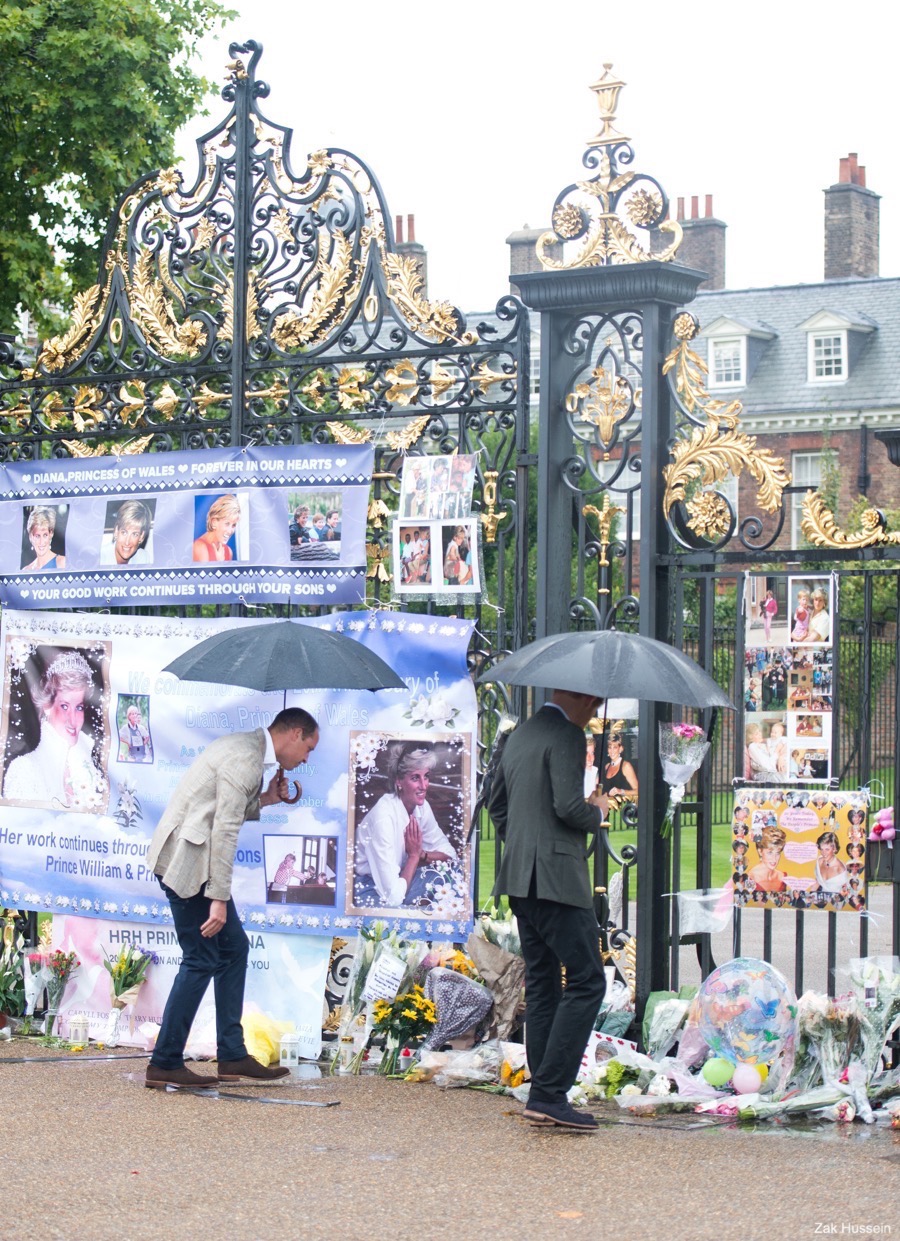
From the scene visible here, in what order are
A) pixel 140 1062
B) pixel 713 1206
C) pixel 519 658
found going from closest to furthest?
pixel 713 1206 < pixel 519 658 < pixel 140 1062

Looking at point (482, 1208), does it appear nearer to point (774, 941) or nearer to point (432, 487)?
point (432, 487)

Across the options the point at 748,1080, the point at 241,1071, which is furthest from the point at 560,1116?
the point at 241,1071

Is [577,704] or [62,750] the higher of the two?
[577,704]

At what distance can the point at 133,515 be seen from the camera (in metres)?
8.91

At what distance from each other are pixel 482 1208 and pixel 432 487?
3520 mm

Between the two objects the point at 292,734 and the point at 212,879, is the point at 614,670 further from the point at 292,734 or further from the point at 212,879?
the point at 212,879

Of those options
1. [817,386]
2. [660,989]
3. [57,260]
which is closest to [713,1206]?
[660,989]

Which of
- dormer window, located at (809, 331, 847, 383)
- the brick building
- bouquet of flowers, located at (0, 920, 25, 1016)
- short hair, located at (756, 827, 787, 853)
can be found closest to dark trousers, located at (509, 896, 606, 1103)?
short hair, located at (756, 827, 787, 853)

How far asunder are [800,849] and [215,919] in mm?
2362

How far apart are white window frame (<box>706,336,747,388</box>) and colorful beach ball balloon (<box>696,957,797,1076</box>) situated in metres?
32.7

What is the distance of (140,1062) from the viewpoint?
26.6 ft

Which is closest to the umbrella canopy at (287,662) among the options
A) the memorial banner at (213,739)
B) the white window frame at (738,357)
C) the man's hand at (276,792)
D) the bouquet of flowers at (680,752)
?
the memorial banner at (213,739)

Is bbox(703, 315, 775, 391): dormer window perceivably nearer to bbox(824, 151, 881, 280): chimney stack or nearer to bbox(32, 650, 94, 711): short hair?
bbox(824, 151, 881, 280): chimney stack

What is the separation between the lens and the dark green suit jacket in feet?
21.5
